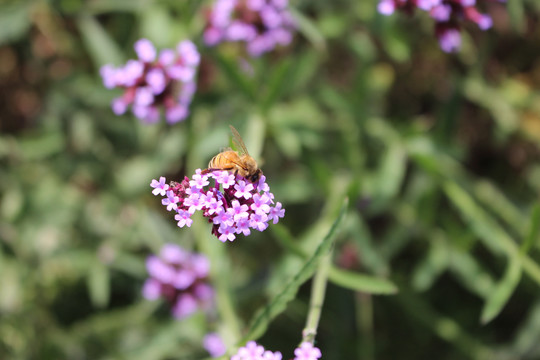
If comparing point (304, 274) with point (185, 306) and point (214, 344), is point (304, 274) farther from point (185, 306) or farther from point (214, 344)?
point (185, 306)

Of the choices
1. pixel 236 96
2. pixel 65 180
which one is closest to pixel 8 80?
pixel 65 180

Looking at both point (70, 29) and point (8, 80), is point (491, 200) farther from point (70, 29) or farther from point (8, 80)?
point (8, 80)

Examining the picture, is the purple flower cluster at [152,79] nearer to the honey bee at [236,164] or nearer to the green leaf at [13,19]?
the honey bee at [236,164]

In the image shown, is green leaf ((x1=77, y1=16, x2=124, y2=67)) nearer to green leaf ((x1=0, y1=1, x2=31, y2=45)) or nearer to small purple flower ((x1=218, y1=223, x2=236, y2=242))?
green leaf ((x1=0, y1=1, x2=31, y2=45))

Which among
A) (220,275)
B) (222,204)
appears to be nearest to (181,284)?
(220,275)

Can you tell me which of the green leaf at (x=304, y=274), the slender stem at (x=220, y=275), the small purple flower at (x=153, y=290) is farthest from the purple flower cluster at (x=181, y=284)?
the green leaf at (x=304, y=274)
